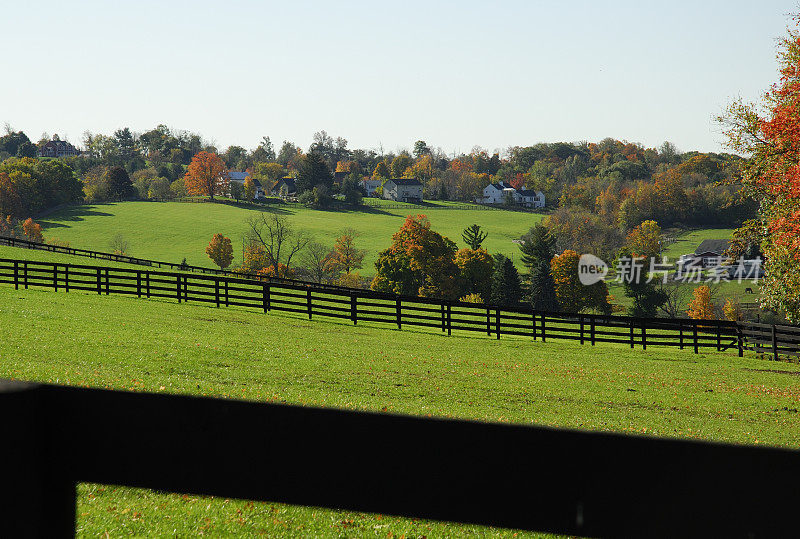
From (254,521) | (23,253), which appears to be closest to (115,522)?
(254,521)

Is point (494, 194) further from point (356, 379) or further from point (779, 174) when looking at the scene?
point (356, 379)

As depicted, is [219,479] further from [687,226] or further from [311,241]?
[687,226]

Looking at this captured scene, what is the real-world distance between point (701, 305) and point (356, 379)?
70.9m

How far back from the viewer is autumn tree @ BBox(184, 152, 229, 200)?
137 metres

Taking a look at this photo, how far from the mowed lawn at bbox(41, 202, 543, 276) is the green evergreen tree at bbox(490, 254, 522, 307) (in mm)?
20364

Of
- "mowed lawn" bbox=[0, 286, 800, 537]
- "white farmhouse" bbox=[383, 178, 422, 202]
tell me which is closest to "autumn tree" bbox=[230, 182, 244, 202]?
"white farmhouse" bbox=[383, 178, 422, 202]

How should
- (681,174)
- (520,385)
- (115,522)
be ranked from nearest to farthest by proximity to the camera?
(115,522), (520,385), (681,174)

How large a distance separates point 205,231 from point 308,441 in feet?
348

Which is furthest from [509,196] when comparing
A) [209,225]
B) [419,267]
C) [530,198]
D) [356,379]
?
[356,379]

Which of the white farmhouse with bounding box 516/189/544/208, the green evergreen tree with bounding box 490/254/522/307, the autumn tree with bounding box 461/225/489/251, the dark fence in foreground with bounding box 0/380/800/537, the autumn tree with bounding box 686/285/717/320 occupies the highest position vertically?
the white farmhouse with bounding box 516/189/544/208

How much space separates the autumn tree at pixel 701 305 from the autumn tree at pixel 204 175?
90.1 m

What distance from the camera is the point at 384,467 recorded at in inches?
80.2

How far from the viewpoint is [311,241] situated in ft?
315

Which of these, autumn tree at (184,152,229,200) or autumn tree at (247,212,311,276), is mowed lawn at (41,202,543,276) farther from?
autumn tree at (184,152,229,200)
